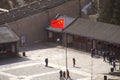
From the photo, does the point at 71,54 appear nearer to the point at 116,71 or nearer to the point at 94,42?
the point at 94,42

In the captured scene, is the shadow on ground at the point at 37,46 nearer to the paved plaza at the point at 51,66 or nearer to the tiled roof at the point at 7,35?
the paved plaza at the point at 51,66

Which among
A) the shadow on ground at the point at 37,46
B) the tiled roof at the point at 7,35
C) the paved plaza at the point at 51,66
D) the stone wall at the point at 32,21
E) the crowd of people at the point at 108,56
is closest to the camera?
the paved plaza at the point at 51,66

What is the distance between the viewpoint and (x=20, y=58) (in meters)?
69.8

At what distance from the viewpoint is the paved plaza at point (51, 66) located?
196ft

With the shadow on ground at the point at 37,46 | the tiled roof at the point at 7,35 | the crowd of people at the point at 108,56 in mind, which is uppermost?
the tiled roof at the point at 7,35

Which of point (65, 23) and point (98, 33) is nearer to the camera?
point (98, 33)

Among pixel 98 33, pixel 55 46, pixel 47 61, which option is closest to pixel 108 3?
pixel 98 33

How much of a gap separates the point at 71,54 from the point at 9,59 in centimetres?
966

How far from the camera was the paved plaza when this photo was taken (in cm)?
5962

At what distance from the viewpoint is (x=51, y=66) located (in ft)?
211

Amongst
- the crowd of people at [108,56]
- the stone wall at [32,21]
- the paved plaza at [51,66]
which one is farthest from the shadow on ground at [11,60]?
the crowd of people at [108,56]

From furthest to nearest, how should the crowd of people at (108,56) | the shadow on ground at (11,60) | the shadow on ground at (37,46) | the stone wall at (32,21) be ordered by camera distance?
the stone wall at (32,21), the shadow on ground at (37,46), the shadow on ground at (11,60), the crowd of people at (108,56)

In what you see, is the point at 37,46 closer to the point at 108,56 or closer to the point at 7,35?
the point at 7,35

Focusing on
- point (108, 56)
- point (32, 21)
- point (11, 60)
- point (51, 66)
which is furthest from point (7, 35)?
point (108, 56)
